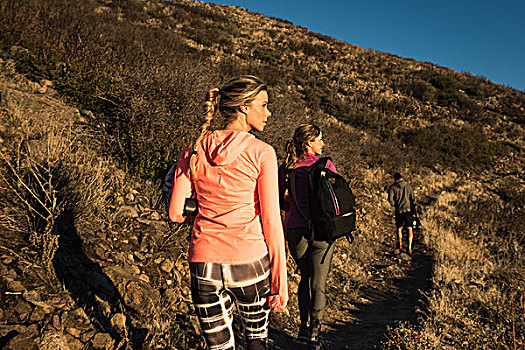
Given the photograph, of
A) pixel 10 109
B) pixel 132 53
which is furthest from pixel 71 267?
pixel 132 53

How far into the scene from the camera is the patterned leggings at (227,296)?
1440 mm

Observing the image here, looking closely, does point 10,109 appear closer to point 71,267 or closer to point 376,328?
point 71,267

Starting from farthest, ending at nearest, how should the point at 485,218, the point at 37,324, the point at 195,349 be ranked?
the point at 485,218 → the point at 195,349 → the point at 37,324

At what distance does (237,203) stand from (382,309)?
14.8ft

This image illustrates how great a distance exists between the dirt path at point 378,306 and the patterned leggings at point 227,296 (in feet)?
6.65

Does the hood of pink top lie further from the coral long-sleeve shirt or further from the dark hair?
the dark hair

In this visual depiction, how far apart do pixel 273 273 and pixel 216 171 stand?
565mm

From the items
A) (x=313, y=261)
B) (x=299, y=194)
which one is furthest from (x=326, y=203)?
(x=313, y=261)

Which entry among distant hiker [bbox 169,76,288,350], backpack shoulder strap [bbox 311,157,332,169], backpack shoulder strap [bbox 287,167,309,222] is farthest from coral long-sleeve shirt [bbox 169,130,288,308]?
backpack shoulder strap [bbox 311,157,332,169]

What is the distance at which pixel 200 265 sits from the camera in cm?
Result: 146

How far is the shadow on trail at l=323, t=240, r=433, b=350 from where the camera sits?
3883 mm

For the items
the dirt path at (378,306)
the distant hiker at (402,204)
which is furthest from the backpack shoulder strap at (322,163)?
the distant hiker at (402,204)

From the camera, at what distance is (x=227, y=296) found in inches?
61.9

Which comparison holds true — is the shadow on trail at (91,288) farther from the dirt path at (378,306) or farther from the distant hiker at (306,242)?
the dirt path at (378,306)
